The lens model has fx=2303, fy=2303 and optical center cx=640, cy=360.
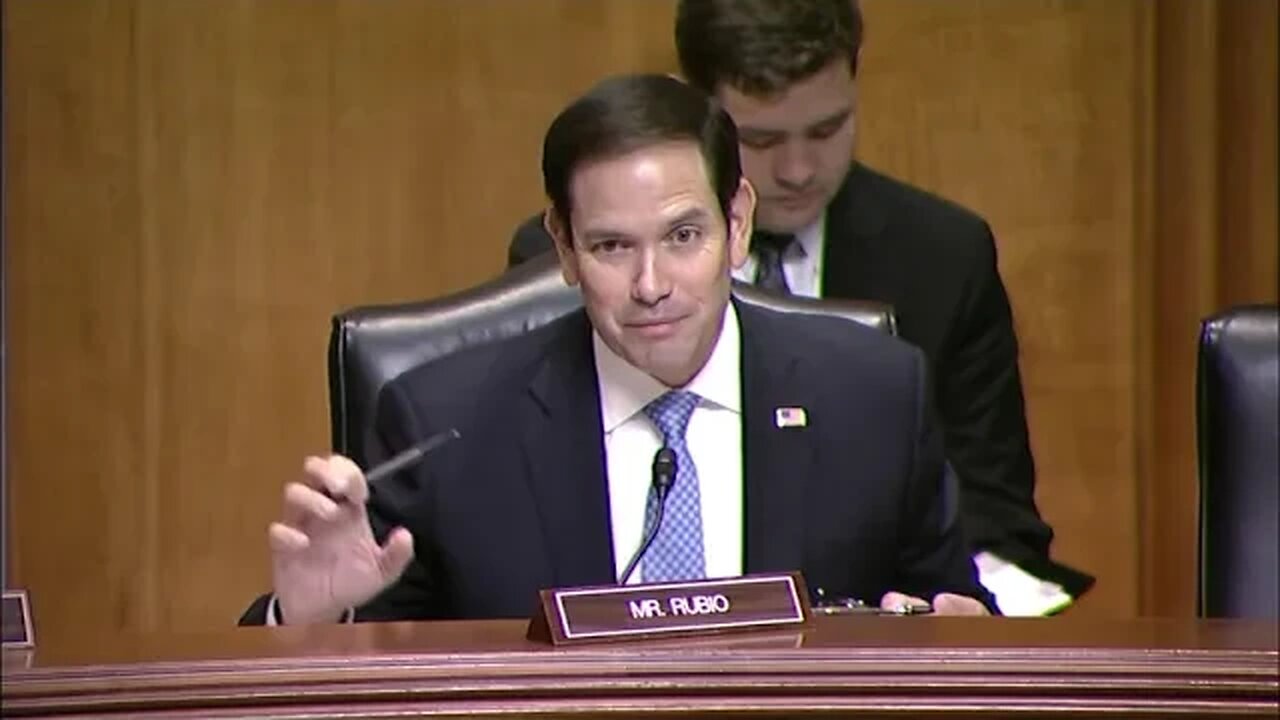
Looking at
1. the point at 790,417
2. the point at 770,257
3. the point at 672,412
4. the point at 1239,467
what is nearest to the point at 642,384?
the point at 672,412

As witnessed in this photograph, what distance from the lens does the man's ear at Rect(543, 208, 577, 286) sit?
212 centimetres

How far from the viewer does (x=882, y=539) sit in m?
2.12

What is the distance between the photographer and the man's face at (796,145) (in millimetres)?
2740

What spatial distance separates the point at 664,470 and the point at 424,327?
1.66 ft

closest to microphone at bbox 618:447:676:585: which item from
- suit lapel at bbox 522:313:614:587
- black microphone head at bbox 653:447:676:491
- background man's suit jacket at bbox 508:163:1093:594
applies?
black microphone head at bbox 653:447:676:491

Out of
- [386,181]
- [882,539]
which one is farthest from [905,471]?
[386,181]

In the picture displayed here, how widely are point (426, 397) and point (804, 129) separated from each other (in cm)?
83

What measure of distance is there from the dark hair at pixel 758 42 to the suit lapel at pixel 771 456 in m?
0.59

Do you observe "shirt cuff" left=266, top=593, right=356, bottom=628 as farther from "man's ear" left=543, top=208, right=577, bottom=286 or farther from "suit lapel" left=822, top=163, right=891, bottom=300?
"suit lapel" left=822, top=163, right=891, bottom=300

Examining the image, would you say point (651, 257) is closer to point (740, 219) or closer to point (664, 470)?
point (740, 219)

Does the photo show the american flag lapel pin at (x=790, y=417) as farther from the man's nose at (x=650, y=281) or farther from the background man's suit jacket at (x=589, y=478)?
the man's nose at (x=650, y=281)

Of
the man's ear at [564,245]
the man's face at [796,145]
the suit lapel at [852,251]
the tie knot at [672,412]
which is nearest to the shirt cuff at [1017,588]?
the suit lapel at [852,251]

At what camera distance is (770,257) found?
2.77 m

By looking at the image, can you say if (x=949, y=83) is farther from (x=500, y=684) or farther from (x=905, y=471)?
(x=500, y=684)
